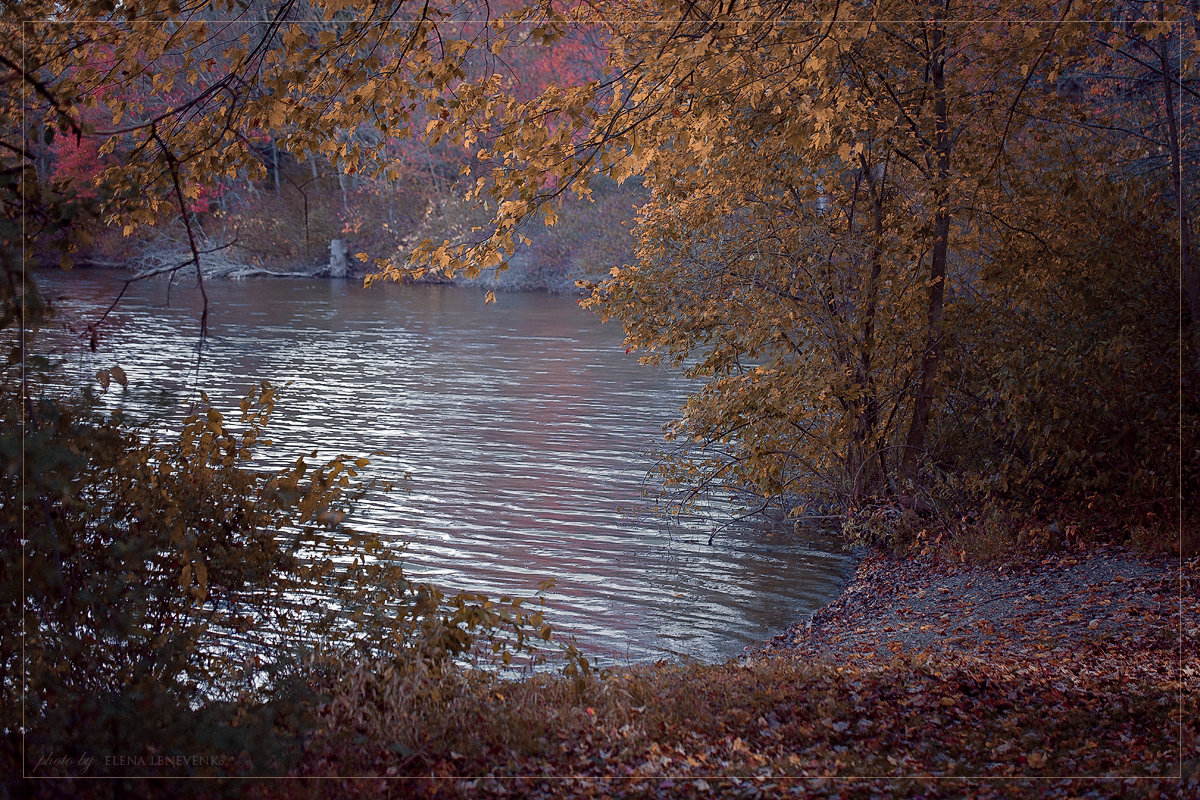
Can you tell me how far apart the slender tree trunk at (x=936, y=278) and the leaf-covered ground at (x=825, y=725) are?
3.50m

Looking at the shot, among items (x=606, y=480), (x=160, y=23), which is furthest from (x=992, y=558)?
(x=160, y=23)

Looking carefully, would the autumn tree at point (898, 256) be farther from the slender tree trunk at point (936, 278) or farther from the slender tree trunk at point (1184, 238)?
the slender tree trunk at point (1184, 238)

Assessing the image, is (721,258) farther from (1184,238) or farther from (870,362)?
(1184,238)

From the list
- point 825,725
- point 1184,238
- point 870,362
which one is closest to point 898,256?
point 870,362

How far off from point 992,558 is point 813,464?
2394mm

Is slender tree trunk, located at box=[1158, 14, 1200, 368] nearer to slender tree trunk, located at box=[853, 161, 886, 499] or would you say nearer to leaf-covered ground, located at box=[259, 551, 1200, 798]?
slender tree trunk, located at box=[853, 161, 886, 499]

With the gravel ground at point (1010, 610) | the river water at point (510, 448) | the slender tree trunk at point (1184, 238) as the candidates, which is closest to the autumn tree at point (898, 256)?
the slender tree trunk at point (1184, 238)

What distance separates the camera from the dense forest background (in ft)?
13.7

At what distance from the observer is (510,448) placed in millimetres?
14469

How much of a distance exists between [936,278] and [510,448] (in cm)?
680

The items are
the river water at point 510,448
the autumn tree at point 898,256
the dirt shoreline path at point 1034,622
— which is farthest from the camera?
the autumn tree at point 898,256

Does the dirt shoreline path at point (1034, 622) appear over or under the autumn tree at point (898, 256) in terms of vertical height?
under

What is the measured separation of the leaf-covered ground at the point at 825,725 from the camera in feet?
13.8

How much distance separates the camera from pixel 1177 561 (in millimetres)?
8164
